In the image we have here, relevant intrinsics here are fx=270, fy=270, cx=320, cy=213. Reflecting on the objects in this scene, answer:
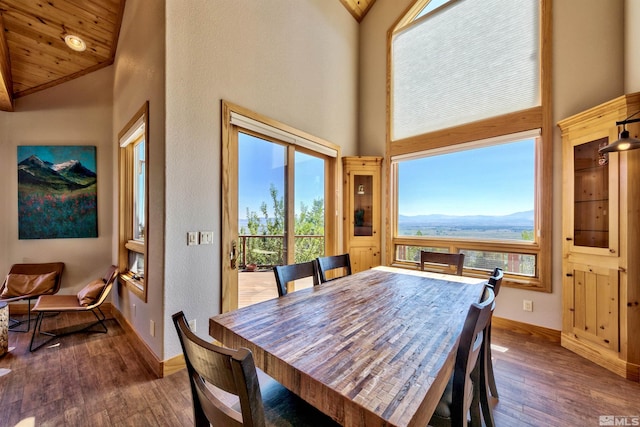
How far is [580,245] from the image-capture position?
257cm

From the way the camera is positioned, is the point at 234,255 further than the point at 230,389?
Yes

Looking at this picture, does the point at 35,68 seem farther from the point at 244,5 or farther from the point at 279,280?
the point at 279,280

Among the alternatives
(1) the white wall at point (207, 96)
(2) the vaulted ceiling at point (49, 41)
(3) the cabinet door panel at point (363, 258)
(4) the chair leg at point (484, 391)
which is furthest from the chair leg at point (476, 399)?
(2) the vaulted ceiling at point (49, 41)

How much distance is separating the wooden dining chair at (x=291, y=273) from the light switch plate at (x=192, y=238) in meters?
0.95

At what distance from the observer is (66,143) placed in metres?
3.62

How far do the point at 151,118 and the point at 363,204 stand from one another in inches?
115

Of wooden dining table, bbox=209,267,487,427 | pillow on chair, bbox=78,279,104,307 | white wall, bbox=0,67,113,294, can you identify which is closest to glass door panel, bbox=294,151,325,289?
wooden dining table, bbox=209,267,487,427

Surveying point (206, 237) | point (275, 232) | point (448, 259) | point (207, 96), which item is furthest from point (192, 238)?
point (448, 259)

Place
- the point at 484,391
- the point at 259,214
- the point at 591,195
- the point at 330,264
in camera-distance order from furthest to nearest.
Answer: the point at 259,214 → the point at 591,195 → the point at 330,264 → the point at 484,391

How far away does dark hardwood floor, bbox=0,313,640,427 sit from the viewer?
1692 millimetres

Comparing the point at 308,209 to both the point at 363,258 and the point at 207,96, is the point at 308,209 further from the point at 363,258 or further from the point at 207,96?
the point at 207,96

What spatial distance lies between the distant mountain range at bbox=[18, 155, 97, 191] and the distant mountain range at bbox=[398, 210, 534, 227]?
14.7ft

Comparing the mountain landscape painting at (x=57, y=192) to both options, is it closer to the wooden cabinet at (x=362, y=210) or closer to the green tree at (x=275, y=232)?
the green tree at (x=275, y=232)

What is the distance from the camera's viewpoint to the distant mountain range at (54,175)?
3.48 metres
